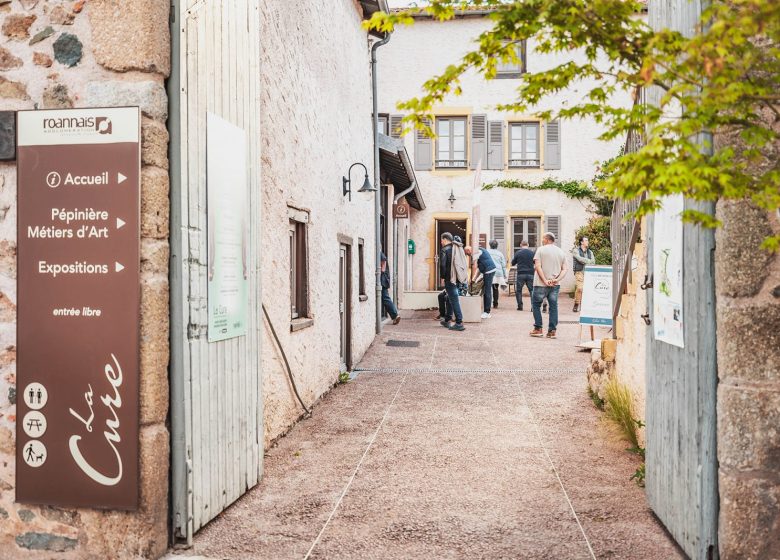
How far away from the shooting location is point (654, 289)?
402 centimetres

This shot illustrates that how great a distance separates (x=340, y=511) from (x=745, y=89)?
122 inches

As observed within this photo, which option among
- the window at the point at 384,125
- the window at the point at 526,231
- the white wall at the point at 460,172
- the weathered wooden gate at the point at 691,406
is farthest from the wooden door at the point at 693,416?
the window at the point at 526,231

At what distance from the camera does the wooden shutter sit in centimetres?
2120

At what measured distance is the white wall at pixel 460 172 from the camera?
20969mm

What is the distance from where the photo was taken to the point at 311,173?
7219 millimetres

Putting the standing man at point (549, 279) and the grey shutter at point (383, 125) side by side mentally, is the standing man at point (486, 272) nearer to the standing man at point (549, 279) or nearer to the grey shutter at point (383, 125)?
the standing man at point (549, 279)

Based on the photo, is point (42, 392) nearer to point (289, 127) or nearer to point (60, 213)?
point (60, 213)

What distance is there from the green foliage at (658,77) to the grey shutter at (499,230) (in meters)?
18.6

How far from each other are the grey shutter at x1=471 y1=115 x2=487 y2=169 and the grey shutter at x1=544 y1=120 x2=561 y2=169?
1764mm

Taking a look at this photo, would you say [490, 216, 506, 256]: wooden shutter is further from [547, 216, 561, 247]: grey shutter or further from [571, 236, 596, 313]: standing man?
[571, 236, 596, 313]: standing man

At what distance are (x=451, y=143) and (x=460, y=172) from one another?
899mm

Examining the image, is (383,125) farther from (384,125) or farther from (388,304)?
(388,304)

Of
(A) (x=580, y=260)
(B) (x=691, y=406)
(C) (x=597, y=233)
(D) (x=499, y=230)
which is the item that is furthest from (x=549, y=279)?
(D) (x=499, y=230)

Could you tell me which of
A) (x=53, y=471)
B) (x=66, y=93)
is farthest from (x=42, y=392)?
(x=66, y=93)
